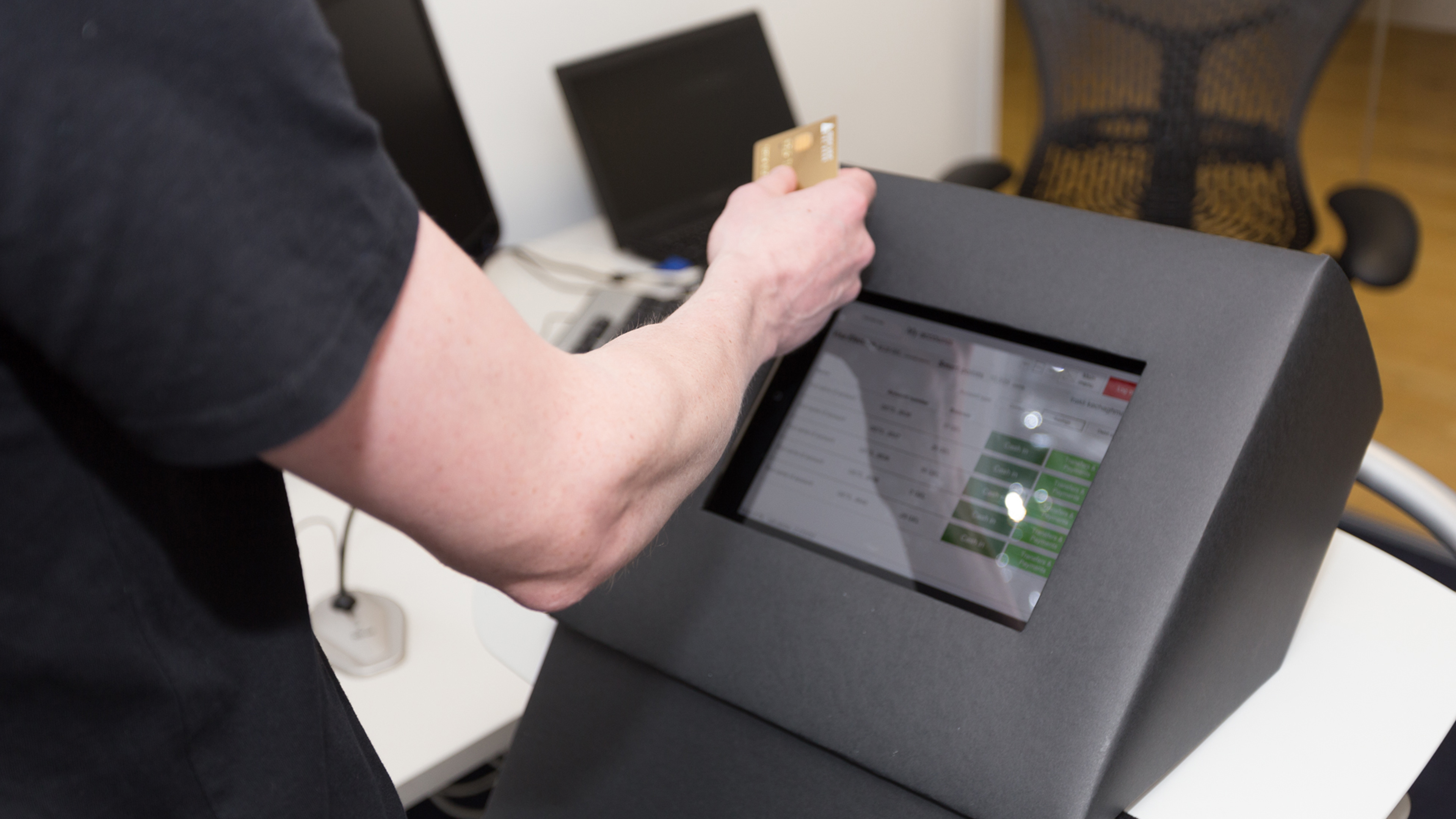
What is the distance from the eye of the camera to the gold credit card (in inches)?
28.2

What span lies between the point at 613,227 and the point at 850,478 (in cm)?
91

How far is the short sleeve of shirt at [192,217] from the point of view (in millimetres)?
296

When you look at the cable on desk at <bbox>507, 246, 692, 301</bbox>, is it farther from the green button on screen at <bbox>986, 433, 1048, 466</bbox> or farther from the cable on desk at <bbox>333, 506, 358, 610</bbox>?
the green button on screen at <bbox>986, 433, 1048, 466</bbox>

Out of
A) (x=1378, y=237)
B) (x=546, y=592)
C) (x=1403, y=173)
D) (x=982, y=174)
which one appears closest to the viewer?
(x=546, y=592)

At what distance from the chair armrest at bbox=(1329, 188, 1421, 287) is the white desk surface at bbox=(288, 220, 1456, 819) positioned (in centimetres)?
74

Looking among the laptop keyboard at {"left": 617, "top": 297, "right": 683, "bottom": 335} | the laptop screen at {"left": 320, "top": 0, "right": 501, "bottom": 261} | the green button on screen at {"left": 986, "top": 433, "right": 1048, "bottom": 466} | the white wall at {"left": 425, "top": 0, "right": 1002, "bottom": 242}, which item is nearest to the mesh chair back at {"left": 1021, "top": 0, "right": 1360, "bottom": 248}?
the white wall at {"left": 425, "top": 0, "right": 1002, "bottom": 242}

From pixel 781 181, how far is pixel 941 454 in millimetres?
214

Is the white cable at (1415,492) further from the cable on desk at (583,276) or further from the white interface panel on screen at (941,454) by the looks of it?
the cable on desk at (583,276)

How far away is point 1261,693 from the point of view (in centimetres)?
66

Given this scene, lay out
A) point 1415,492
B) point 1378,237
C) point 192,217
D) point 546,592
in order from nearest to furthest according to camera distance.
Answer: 1. point 192,217
2. point 546,592
3. point 1415,492
4. point 1378,237

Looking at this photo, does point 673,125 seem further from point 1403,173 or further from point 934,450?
point 1403,173

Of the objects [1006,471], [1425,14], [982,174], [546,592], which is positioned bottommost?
[546,592]

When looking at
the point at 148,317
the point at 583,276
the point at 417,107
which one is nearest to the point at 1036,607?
the point at 148,317

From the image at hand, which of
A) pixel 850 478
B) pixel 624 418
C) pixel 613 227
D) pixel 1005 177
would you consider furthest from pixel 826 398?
pixel 1005 177
